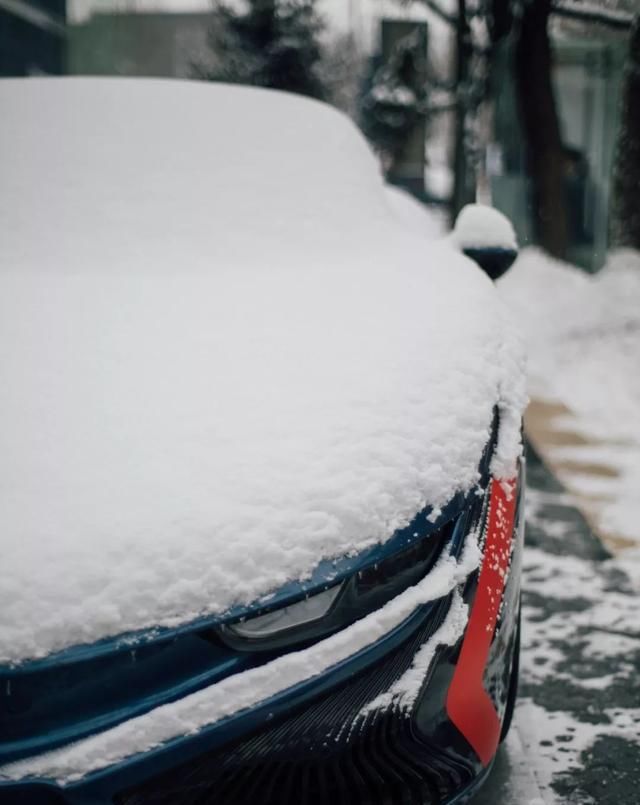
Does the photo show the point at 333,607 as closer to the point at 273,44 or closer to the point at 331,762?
the point at 331,762

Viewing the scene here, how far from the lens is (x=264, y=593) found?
1.45 m

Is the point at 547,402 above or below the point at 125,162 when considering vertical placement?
below

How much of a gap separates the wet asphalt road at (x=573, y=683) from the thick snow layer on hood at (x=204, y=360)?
0.82m

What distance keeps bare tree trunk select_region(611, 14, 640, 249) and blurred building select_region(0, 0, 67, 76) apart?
15.1 meters

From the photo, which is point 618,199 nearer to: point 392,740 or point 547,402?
point 547,402

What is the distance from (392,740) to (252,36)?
2483 cm

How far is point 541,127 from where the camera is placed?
33.6 feet

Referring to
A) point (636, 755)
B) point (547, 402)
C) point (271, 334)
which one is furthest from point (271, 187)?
point (547, 402)

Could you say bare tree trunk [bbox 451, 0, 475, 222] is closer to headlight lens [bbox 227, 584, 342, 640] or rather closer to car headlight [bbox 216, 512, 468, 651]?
car headlight [bbox 216, 512, 468, 651]

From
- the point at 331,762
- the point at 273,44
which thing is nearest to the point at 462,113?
the point at 331,762

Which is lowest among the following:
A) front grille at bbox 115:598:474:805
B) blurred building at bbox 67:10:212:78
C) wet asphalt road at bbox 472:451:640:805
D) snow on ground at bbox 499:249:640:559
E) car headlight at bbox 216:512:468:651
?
blurred building at bbox 67:10:212:78

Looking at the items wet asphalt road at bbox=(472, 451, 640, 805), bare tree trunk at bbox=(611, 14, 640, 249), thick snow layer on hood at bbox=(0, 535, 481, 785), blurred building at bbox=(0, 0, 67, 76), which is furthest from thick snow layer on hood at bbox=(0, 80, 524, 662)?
blurred building at bbox=(0, 0, 67, 76)

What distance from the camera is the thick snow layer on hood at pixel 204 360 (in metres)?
1.47

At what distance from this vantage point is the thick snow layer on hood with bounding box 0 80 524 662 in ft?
4.81
